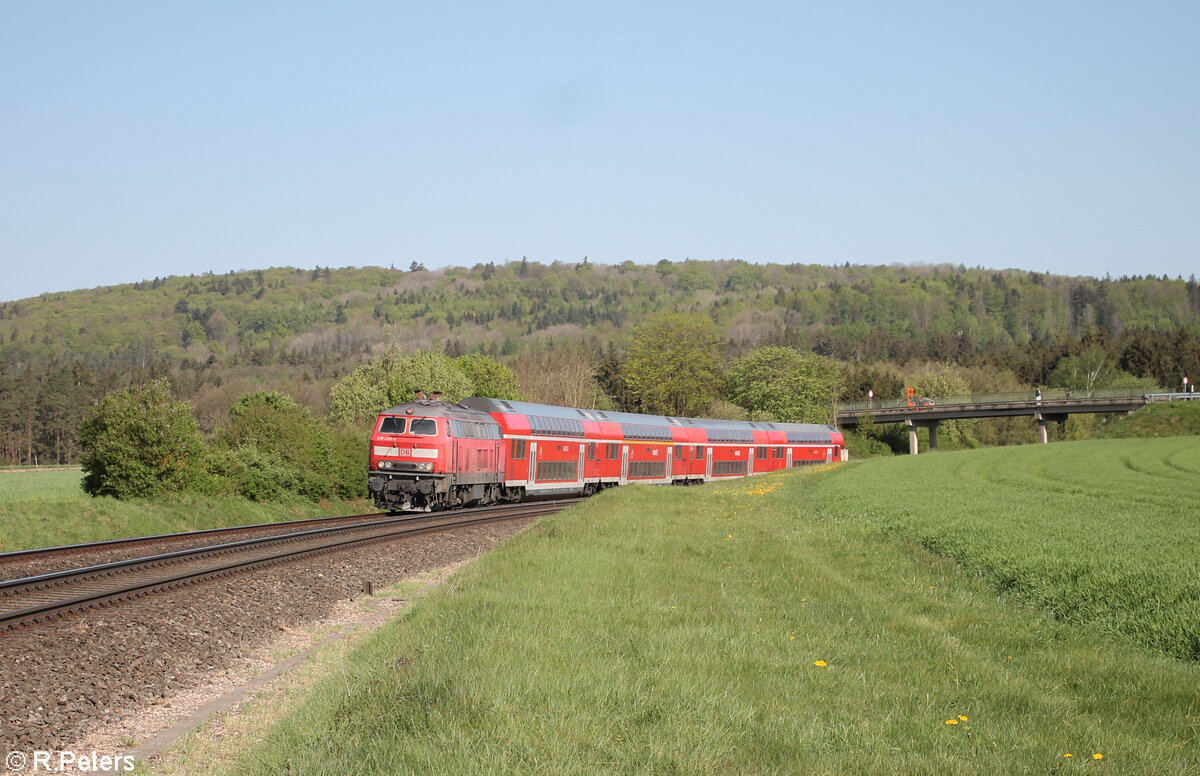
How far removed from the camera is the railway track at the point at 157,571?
13.4 m

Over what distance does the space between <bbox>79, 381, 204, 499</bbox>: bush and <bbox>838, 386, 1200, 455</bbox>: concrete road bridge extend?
313 ft

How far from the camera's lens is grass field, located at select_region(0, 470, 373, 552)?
2341 centimetres

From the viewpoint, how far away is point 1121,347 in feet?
577

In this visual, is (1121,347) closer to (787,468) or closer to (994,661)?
(787,468)

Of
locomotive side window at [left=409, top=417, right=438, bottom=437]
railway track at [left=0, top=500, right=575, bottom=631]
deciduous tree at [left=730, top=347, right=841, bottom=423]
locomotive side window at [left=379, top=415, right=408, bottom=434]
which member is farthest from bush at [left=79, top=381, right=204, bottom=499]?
deciduous tree at [left=730, top=347, right=841, bottom=423]

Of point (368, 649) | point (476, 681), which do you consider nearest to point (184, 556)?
point (368, 649)

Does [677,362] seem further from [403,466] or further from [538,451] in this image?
[403,466]

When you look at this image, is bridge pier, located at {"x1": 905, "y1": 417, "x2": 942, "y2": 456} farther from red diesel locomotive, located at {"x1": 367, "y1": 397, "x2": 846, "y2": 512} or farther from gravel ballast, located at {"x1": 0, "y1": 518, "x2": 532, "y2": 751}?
gravel ballast, located at {"x1": 0, "y1": 518, "x2": 532, "y2": 751}

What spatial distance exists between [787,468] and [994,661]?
192ft

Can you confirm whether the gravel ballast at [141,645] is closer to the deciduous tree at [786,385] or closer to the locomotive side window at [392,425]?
the locomotive side window at [392,425]

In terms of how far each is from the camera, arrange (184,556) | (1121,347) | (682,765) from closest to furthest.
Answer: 1. (682,765)
2. (184,556)
3. (1121,347)

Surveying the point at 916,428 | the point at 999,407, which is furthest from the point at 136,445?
the point at 916,428

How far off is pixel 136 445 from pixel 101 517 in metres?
4.99

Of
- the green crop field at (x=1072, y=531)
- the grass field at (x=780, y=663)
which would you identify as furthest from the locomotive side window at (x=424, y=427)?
the green crop field at (x=1072, y=531)
